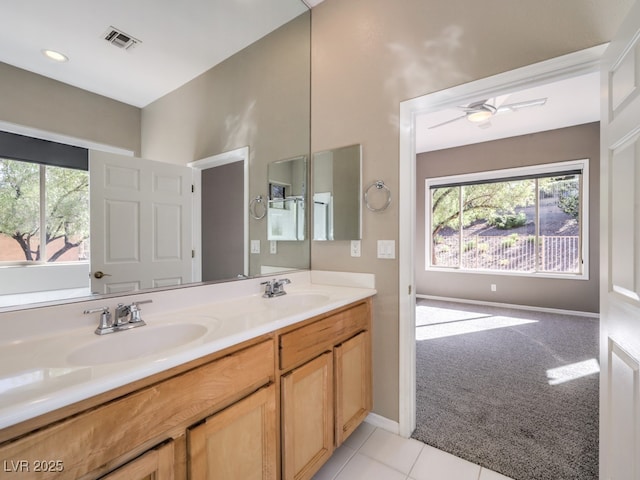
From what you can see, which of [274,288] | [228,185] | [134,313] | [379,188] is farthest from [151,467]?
[379,188]

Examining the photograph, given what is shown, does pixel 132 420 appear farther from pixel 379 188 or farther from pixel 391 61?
pixel 391 61

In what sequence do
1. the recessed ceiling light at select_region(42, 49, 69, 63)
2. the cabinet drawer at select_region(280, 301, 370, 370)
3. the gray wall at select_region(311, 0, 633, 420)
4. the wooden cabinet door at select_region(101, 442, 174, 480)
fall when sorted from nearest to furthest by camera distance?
the wooden cabinet door at select_region(101, 442, 174, 480) < the recessed ceiling light at select_region(42, 49, 69, 63) < the cabinet drawer at select_region(280, 301, 370, 370) < the gray wall at select_region(311, 0, 633, 420)

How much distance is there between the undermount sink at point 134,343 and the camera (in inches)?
37.5

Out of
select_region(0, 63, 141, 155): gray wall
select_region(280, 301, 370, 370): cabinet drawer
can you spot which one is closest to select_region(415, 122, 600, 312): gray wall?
select_region(280, 301, 370, 370): cabinet drawer

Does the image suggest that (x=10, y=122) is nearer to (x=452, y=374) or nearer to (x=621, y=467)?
(x=621, y=467)

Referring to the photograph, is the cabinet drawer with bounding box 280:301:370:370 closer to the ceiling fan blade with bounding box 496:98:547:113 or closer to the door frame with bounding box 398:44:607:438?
the door frame with bounding box 398:44:607:438

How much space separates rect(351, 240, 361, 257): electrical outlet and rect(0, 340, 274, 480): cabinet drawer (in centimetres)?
108

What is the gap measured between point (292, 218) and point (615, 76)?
179cm

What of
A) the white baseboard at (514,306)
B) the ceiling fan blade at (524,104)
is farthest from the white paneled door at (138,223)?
the white baseboard at (514,306)

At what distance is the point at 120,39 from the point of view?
121 cm

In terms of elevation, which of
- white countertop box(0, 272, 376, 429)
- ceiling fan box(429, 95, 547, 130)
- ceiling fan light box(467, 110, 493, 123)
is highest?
ceiling fan box(429, 95, 547, 130)

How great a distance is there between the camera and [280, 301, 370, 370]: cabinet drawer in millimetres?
1250

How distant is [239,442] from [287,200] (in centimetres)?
153

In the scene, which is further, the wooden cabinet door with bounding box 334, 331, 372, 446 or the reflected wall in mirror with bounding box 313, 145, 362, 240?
the reflected wall in mirror with bounding box 313, 145, 362, 240
